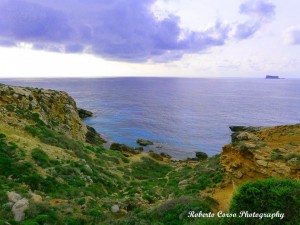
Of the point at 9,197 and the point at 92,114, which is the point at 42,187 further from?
the point at 92,114

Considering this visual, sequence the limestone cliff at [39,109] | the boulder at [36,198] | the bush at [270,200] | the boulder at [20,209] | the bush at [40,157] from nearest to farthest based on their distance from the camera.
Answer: the bush at [270,200] → the boulder at [20,209] → the boulder at [36,198] → the bush at [40,157] → the limestone cliff at [39,109]

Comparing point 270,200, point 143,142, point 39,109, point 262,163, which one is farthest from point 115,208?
point 143,142

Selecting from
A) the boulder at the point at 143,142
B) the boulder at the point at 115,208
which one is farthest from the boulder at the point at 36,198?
the boulder at the point at 143,142

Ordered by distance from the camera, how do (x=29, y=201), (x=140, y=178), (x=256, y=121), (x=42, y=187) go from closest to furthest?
(x=29, y=201) < (x=42, y=187) < (x=140, y=178) < (x=256, y=121)

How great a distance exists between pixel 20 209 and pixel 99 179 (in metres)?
11.4

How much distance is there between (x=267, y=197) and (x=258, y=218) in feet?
3.15

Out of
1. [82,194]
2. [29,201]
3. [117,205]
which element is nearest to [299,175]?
[117,205]

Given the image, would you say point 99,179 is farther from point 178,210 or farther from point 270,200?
point 270,200

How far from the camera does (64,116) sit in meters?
48.1

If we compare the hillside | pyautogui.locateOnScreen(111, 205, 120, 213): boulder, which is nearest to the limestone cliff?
the hillside

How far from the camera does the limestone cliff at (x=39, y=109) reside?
1342 inches

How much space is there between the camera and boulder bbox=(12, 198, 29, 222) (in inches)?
554

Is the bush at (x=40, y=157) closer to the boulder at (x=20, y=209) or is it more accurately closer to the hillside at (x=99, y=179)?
the hillside at (x=99, y=179)

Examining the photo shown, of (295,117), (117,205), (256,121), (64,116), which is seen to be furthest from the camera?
(295,117)
